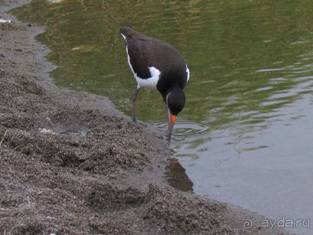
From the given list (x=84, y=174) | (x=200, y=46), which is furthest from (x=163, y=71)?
(x=200, y=46)

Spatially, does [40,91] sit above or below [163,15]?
above

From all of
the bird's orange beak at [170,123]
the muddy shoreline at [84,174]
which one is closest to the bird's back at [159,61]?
the bird's orange beak at [170,123]

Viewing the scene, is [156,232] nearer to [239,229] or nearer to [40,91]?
[239,229]

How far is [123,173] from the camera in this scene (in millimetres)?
7812

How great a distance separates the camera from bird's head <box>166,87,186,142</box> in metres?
8.95

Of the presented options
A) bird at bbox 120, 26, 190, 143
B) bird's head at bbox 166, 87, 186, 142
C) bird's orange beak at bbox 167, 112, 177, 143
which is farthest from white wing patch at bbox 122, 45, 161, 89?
bird's orange beak at bbox 167, 112, 177, 143

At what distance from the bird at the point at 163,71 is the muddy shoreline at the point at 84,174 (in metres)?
0.50

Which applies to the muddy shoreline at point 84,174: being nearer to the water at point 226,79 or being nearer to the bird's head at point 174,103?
the bird's head at point 174,103

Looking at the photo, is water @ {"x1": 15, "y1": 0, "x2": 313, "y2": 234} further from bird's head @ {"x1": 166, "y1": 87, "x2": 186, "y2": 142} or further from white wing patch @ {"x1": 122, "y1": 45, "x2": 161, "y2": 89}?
white wing patch @ {"x1": 122, "y1": 45, "x2": 161, "y2": 89}

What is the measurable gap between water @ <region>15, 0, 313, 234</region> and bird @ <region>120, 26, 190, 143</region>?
1.64ft

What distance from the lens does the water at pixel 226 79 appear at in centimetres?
790

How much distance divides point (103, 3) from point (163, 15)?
2.64 metres

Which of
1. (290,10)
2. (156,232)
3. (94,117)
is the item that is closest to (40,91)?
(94,117)

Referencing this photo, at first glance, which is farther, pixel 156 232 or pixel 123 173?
pixel 123 173
